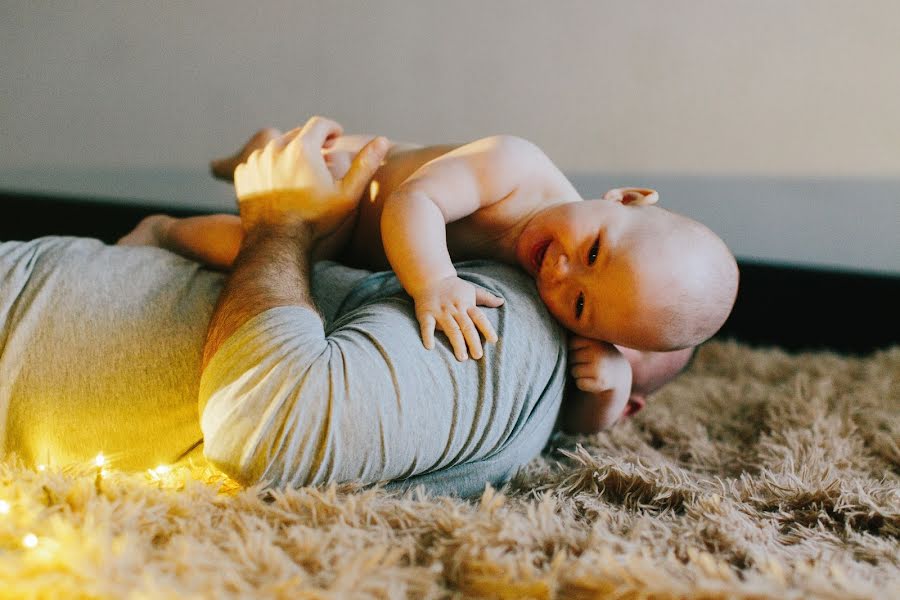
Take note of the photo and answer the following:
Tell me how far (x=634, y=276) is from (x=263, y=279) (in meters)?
0.42

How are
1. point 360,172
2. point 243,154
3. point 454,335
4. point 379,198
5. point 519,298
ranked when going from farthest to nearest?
1. point 243,154
2. point 379,198
3. point 360,172
4. point 519,298
5. point 454,335

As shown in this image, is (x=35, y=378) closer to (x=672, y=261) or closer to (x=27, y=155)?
(x=672, y=261)

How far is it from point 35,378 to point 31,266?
0.47 feet

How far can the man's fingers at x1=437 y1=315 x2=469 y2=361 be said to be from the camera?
0.72 m

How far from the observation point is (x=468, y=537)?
1.98 feet

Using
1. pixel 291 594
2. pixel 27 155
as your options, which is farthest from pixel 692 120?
pixel 27 155

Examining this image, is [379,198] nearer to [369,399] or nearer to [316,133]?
[316,133]

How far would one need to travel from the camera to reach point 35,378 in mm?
753

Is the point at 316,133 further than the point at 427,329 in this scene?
Yes

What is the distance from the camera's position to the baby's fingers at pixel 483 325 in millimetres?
747

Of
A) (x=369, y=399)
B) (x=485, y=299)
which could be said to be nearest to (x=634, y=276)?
(x=485, y=299)

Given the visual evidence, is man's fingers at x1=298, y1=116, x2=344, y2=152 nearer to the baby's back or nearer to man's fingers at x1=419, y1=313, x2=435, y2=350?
the baby's back

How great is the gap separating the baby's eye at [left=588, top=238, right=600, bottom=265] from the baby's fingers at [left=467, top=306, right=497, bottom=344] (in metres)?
0.18

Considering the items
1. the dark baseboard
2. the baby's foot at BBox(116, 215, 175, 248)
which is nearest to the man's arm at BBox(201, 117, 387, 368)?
the baby's foot at BBox(116, 215, 175, 248)
